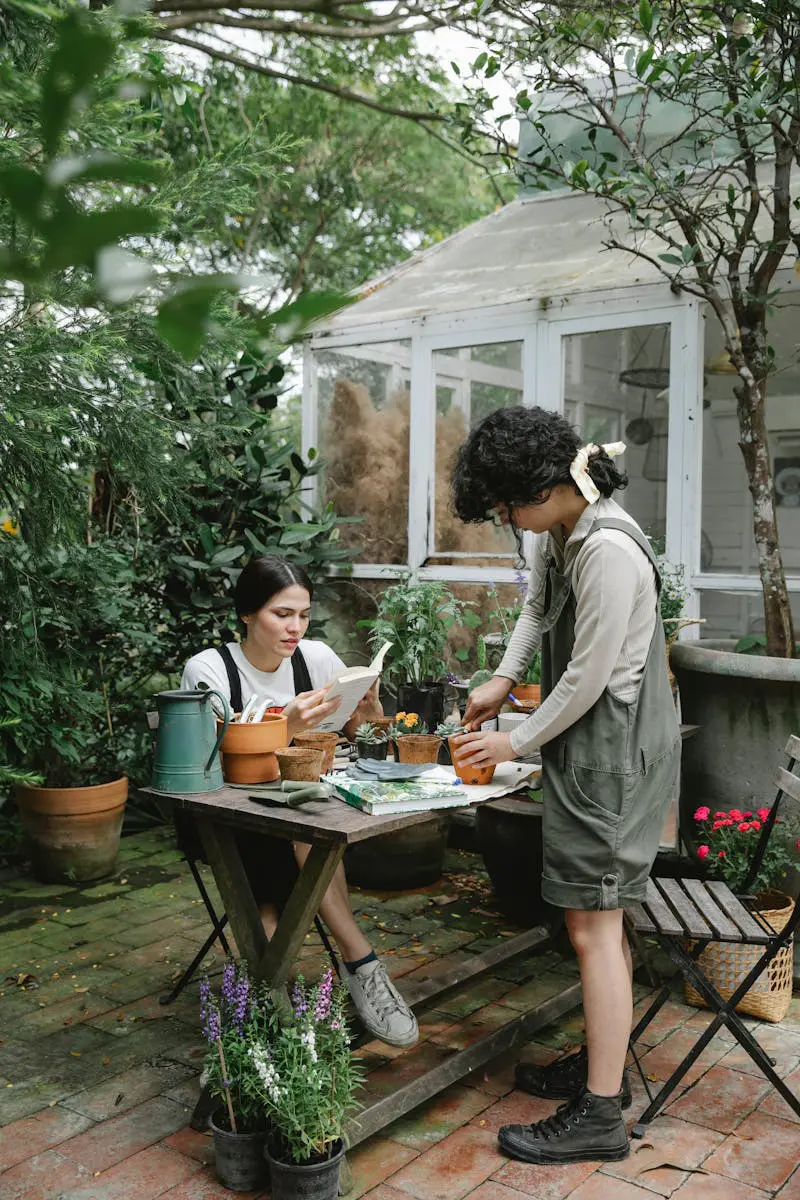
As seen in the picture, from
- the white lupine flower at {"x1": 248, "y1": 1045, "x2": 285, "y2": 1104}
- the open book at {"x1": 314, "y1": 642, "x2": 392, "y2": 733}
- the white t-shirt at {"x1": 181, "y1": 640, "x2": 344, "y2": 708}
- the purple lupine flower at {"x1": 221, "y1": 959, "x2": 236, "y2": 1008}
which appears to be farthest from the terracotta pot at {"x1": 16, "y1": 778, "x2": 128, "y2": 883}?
the white lupine flower at {"x1": 248, "y1": 1045, "x2": 285, "y2": 1104}

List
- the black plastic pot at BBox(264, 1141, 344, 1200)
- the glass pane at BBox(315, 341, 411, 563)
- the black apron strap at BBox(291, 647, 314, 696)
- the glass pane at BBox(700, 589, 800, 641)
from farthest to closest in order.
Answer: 1. the glass pane at BBox(700, 589, 800, 641)
2. the glass pane at BBox(315, 341, 411, 563)
3. the black apron strap at BBox(291, 647, 314, 696)
4. the black plastic pot at BBox(264, 1141, 344, 1200)

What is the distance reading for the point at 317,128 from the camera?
35.2ft

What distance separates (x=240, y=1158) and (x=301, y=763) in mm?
886

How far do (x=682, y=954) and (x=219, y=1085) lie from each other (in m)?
1.19

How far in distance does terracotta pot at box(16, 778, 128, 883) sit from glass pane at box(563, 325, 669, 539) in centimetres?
289

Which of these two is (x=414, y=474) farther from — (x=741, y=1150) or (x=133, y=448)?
(x=741, y=1150)

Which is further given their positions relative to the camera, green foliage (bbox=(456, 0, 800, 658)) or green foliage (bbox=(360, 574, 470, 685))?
green foliage (bbox=(360, 574, 470, 685))

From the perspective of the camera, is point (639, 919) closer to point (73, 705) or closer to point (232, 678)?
point (232, 678)

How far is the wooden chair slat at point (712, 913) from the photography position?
2717mm

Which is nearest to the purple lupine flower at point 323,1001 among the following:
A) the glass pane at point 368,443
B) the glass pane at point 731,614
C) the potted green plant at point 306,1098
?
the potted green plant at point 306,1098

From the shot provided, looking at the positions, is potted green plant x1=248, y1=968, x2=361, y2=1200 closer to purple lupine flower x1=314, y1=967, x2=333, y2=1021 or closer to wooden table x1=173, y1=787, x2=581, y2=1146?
purple lupine flower x1=314, y1=967, x2=333, y2=1021

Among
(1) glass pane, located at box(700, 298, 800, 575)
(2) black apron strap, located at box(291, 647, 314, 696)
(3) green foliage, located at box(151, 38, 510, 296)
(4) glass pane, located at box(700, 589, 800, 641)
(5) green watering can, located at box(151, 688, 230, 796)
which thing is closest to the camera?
(5) green watering can, located at box(151, 688, 230, 796)

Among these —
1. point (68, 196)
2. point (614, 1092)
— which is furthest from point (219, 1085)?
point (68, 196)

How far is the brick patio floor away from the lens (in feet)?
8.08
